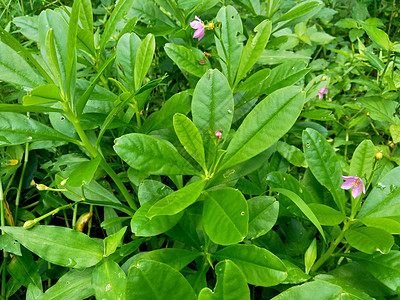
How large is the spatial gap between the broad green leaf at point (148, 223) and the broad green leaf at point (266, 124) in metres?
0.17

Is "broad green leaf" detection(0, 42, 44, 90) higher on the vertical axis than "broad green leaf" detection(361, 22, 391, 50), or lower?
higher

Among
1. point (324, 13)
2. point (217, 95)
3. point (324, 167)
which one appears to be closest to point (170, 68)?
point (217, 95)

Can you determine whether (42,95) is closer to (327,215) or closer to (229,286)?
(229,286)

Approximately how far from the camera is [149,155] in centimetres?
74

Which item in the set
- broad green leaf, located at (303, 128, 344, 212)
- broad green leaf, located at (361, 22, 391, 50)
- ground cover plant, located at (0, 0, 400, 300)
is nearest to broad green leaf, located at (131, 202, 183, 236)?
ground cover plant, located at (0, 0, 400, 300)

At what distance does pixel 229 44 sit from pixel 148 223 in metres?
0.60

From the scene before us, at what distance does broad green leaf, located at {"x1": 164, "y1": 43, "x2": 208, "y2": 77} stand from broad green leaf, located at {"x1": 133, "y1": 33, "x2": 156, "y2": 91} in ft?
0.39

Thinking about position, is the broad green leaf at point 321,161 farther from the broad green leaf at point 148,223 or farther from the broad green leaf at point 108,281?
the broad green leaf at point 108,281

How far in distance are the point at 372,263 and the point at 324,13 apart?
4.72ft

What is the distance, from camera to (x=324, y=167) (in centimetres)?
87

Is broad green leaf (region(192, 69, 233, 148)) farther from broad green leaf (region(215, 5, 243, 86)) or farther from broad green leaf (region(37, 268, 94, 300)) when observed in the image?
broad green leaf (region(37, 268, 94, 300))

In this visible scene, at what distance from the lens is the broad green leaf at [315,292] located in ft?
1.77

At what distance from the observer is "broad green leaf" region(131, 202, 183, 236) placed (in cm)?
69

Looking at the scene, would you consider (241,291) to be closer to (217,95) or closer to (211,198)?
(211,198)
